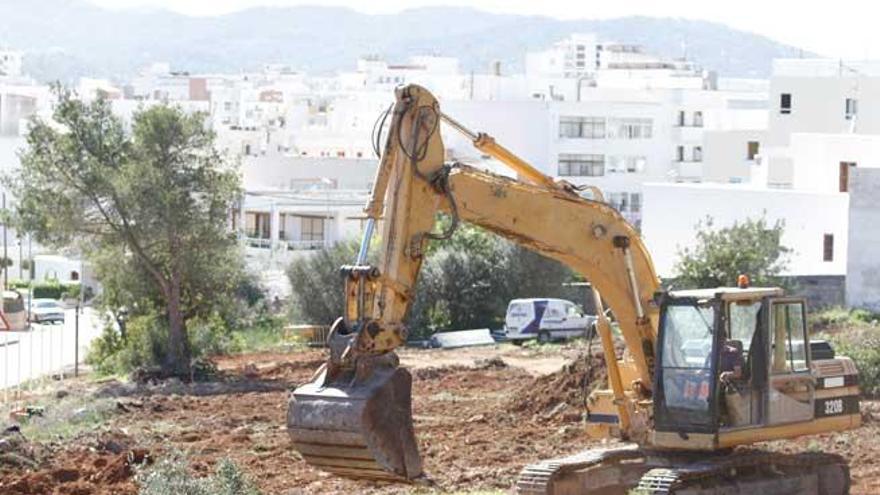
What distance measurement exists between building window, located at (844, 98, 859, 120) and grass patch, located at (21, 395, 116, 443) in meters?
52.5

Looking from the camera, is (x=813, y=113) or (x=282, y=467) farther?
(x=813, y=113)

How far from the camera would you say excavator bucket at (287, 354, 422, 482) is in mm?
18281

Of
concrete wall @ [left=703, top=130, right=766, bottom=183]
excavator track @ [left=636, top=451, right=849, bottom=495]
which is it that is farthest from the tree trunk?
concrete wall @ [left=703, top=130, right=766, bottom=183]

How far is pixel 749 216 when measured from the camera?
62781 mm

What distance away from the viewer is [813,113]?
87500mm

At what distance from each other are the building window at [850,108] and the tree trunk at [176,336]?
43936mm

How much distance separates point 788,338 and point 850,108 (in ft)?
219

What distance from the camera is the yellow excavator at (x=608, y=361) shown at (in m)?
18.6

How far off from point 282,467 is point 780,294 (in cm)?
873

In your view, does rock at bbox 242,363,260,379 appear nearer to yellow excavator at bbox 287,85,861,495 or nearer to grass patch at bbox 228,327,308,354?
grass patch at bbox 228,327,308,354

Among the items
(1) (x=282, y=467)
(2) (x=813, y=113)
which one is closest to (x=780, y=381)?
(1) (x=282, y=467)

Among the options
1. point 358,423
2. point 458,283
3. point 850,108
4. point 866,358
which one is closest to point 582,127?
point 850,108

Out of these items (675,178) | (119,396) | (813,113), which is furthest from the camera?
(675,178)

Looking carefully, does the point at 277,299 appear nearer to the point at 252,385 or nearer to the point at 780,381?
the point at 252,385
